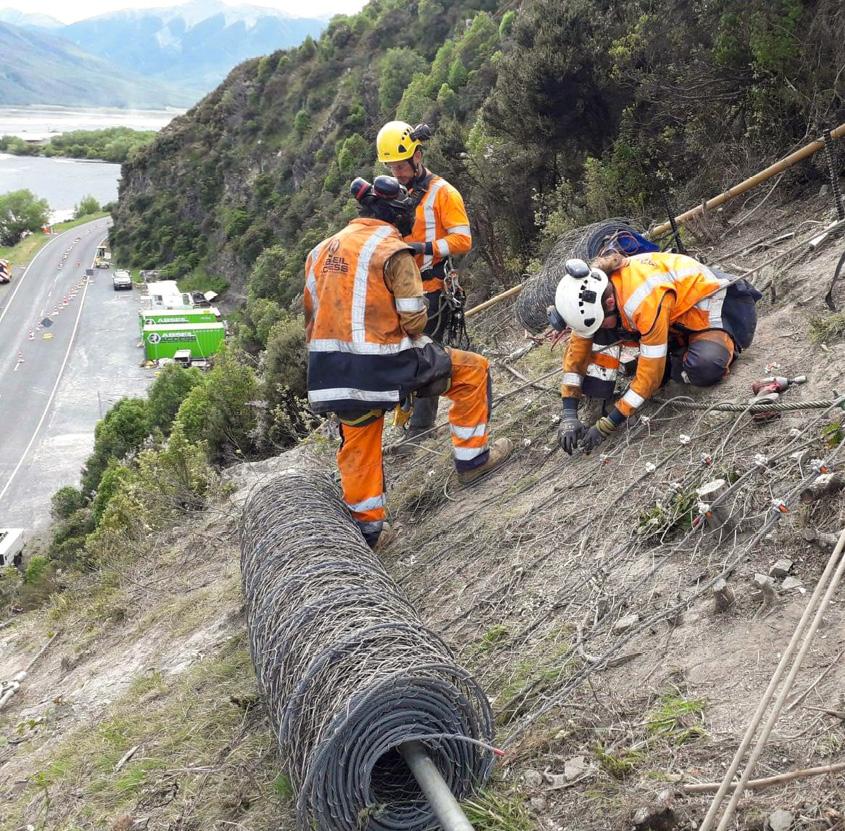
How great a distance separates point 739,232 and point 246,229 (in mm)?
58032

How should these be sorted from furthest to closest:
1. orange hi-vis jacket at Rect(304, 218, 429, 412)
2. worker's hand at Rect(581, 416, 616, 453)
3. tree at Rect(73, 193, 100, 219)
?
1. tree at Rect(73, 193, 100, 219)
2. worker's hand at Rect(581, 416, 616, 453)
3. orange hi-vis jacket at Rect(304, 218, 429, 412)

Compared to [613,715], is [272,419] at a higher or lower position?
lower

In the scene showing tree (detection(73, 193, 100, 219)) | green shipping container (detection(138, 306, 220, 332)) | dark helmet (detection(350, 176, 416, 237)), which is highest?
tree (detection(73, 193, 100, 219))

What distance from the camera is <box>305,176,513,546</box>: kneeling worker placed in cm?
480

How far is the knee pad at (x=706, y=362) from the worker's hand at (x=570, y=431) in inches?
29.6

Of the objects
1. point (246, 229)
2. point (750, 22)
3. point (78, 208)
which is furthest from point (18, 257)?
point (750, 22)

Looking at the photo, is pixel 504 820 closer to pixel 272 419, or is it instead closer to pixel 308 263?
pixel 308 263

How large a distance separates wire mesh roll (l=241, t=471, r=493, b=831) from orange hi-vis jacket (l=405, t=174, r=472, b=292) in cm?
282

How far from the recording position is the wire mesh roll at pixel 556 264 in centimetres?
726

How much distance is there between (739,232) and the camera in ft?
27.6

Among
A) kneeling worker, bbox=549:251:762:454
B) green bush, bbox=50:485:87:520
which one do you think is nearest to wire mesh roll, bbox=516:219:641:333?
kneeling worker, bbox=549:251:762:454

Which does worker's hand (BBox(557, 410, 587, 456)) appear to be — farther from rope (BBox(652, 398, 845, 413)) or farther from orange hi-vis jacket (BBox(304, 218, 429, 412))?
orange hi-vis jacket (BBox(304, 218, 429, 412))

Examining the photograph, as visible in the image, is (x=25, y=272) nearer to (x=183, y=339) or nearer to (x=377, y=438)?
(x=183, y=339)

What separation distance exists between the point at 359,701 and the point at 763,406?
2.88 meters
